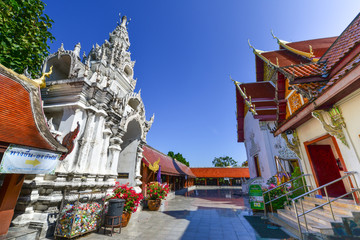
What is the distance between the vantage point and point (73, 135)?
14.0ft

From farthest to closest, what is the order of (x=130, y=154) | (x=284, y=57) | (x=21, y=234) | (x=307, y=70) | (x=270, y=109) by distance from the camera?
1. (x=270, y=109)
2. (x=284, y=57)
3. (x=130, y=154)
4. (x=307, y=70)
5. (x=21, y=234)

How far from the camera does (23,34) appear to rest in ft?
22.8

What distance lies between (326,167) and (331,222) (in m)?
2.55

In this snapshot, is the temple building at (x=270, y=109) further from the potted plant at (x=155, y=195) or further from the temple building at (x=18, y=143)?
the temple building at (x=18, y=143)

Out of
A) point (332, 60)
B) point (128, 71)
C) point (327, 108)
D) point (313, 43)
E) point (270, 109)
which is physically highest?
point (313, 43)

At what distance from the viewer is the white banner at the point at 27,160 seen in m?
2.83

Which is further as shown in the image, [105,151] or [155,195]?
[155,195]

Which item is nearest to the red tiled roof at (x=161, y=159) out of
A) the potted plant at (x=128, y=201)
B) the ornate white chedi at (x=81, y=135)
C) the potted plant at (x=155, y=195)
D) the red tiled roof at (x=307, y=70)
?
the potted plant at (x=155, y=195)

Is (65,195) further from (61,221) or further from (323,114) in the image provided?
(323,114)

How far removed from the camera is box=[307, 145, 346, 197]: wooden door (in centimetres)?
509

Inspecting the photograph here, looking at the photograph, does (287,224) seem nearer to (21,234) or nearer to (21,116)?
(21,234)

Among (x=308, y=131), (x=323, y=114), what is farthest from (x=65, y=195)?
(x=308, y=131)

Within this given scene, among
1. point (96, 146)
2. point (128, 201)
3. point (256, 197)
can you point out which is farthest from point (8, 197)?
point (256, 197)

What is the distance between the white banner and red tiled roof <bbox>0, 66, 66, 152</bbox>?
0.39 ft
